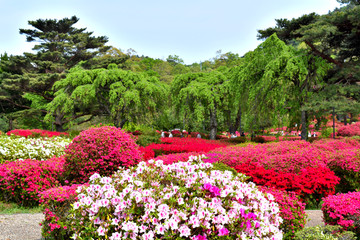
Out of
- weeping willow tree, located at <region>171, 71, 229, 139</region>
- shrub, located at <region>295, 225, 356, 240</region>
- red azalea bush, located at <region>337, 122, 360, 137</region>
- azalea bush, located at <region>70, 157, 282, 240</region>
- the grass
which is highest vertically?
weeping willow tree, located at <region>171, 71, 229, 139</region>

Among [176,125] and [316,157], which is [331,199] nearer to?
[316,157]

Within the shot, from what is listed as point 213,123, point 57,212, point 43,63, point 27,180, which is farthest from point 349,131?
point 43,63

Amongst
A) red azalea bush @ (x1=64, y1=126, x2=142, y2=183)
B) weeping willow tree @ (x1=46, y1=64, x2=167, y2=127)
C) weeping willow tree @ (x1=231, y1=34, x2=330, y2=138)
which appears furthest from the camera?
weeping willow tree @ (x1=46, y1=64, x2=167, y2=127)

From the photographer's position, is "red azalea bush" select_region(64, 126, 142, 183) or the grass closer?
"red azalea bush" select_region(64, 126, 142, 183)

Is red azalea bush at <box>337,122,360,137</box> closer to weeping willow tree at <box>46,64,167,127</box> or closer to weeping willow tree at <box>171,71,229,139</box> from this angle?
weeping willow tree at <box>171,71,229,139</box>

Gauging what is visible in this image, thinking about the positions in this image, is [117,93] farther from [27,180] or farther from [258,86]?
[27,180]

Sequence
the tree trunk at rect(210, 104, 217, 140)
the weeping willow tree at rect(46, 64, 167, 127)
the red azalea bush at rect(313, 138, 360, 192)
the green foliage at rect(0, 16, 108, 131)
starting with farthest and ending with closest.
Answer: the green foliage at rect(0, 16, 108, 131), the tree trunk at rect(210, 104, 217, 140), the weeping willow tree at rect(46, 64, 167, 127), the red azalea bush at rect(313, 138, 360, 192)

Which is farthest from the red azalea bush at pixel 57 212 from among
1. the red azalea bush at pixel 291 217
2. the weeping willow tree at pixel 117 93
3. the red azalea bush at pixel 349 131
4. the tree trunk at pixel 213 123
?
the red azalea bush at pixel 349 131

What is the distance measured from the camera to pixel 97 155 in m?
5.54

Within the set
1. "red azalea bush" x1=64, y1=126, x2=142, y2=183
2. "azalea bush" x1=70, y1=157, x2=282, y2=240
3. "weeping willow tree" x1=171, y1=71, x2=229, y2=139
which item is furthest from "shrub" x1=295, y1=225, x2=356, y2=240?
"weeping willow tree" x1=171, y1=71, x2=229, y2=139

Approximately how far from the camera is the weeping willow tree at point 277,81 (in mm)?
12060

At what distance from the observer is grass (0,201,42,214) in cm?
572

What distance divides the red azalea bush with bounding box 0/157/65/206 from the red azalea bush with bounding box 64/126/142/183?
21.3 inches

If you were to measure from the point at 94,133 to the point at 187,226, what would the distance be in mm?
3723
